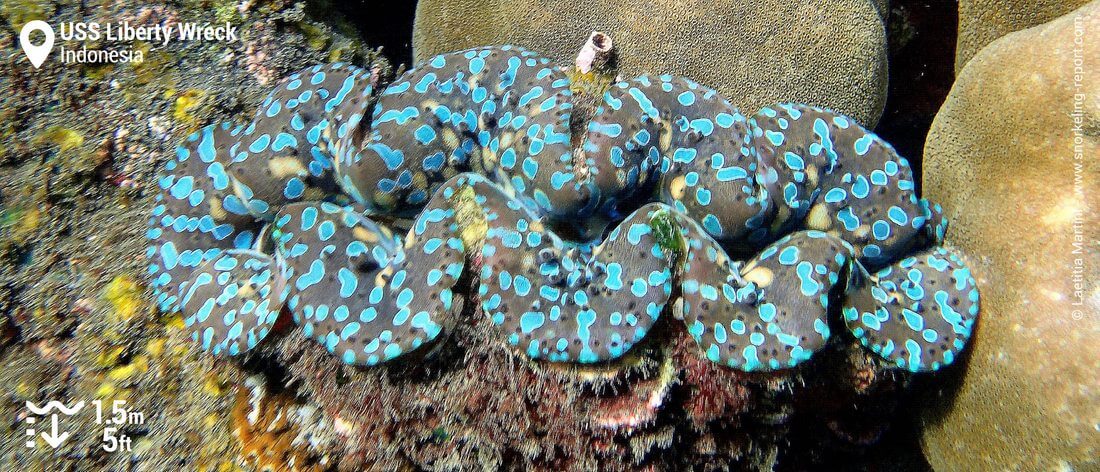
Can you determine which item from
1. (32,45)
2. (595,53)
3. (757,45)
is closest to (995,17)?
(757,45)

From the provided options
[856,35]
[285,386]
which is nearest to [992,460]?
[856,35]

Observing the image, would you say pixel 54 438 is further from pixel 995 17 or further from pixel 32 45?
pixel 995 17

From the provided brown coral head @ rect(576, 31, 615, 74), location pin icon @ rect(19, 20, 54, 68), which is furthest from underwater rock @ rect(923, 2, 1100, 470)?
location pin icon @ rect(19, 20, 54, 68)

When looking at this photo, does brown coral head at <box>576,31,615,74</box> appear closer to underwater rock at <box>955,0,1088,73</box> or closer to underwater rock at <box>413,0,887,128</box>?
underwater rock at <box>413,0,887,128</box>

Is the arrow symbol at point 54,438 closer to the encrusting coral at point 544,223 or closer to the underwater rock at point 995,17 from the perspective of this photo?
the encrusting coral at point 544,223

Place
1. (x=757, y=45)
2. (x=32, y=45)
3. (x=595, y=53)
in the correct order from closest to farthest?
(x=595, y=53) < (x=757, y=45) < (x=32, y=45)

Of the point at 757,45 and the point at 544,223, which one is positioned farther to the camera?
the point at 757,45
